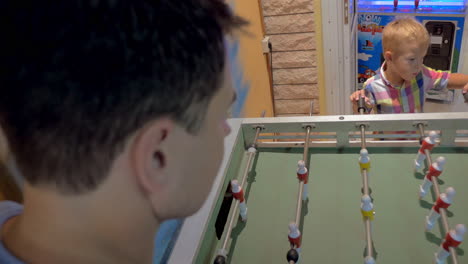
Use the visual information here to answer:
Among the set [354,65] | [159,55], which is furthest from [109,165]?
[354,65]

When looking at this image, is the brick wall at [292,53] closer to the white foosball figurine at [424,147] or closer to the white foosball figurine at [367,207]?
the white foosball figurine at [424,147]

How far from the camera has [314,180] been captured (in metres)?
1.32

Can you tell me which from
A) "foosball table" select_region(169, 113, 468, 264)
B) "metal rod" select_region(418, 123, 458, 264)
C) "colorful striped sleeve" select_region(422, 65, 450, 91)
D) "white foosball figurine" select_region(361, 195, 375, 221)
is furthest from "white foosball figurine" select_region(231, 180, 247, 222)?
"colorful striped sleeve" select_region(422, 65, 450, 91)

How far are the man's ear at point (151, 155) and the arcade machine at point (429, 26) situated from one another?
279 cm

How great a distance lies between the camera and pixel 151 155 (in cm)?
43

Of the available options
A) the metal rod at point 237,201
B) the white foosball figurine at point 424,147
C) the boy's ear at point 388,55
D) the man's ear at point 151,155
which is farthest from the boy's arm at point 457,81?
the man's ear at point 151,155

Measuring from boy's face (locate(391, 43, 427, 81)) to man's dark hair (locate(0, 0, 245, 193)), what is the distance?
1457 mm

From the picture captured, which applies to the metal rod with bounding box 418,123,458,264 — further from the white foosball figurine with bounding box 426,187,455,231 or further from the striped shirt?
the striped shirt

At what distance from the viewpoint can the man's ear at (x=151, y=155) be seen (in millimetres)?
418

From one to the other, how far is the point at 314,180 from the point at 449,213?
1.38 feet

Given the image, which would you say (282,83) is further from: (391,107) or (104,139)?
(104,139)

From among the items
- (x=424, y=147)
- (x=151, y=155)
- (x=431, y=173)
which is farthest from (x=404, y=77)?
(x=151, y=155)

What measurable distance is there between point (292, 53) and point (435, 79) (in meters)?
1.01

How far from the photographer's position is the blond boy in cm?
166
